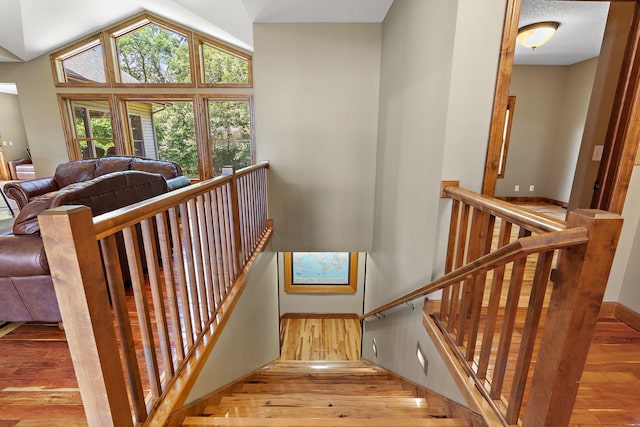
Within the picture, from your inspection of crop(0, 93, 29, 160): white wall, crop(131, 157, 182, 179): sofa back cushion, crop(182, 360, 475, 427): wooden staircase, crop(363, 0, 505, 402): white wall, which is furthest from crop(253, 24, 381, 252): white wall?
crop(0, 93, 29, 160): white wall

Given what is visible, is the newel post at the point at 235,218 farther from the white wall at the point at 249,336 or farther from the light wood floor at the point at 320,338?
the light wood floor at the point at 320,338

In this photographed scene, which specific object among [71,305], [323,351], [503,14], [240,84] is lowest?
[323,351]

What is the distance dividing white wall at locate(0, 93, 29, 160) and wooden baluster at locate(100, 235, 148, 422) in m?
11.3

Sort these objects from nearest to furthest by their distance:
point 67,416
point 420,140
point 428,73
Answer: point 67,416, point 428,73, point 420,140

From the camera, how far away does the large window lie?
5.86 meters

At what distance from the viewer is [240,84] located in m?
5.93

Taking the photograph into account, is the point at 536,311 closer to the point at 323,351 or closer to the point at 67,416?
the point at 67,416

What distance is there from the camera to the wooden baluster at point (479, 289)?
131cm

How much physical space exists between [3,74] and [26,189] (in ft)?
14.6

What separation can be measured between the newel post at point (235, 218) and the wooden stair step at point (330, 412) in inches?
39.0

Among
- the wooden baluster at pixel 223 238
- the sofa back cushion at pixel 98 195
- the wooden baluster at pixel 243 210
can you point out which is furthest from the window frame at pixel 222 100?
the wooden baluster at pixel 223 238

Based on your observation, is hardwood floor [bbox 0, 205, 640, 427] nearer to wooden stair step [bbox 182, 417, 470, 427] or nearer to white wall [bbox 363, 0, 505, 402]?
wooden stair step [bbox 182, 417, 470, 427]

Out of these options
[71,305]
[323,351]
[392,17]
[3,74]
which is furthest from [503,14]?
[3,74]

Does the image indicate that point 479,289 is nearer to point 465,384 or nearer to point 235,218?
point 465,384
